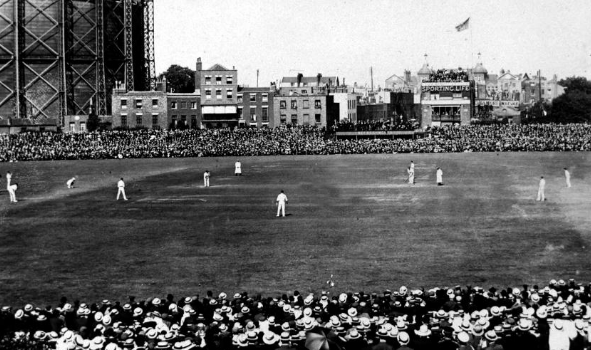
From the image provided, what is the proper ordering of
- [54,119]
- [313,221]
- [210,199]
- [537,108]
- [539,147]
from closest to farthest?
[313,221] → [210,199] → [539,147] → [54,119] → [537,108]

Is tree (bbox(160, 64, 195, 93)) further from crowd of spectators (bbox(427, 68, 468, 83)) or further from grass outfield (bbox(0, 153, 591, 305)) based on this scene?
grass outfield (bbox(0, 153, 591, 305))

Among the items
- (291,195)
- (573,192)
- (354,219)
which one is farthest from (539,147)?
(354,219)

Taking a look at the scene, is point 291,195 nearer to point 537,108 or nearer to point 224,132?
point 224,132

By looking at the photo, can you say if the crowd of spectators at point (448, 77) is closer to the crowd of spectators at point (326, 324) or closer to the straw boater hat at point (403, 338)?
the crowd of spectators at point (326, 324)

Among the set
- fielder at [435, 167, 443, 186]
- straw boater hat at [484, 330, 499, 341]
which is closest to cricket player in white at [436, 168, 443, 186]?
fielder at [435, 167, 443, 186]

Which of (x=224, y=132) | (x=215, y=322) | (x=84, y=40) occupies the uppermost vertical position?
(x=84, y=40)

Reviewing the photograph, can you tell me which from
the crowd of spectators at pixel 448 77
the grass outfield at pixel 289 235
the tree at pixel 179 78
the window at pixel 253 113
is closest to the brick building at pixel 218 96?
the window at pixel 253 113
